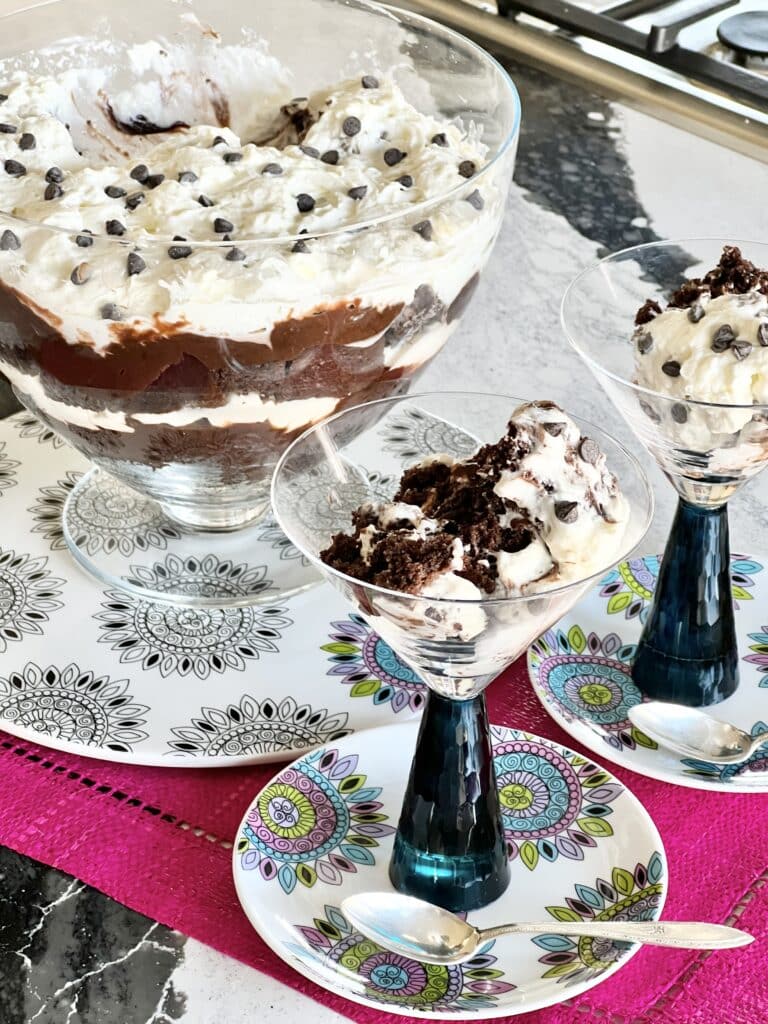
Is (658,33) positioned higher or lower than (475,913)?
higher

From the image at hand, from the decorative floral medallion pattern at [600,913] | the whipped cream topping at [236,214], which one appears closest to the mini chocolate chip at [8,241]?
the whipped cream topping at [236,214]

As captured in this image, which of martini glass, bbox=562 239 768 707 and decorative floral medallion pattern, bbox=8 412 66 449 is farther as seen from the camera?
decorative floral medallion pattern, bbox=8 412 66 449

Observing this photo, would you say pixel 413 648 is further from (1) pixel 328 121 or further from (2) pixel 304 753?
(1) pixel 328 121

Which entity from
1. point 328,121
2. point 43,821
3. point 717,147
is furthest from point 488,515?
point 717,147

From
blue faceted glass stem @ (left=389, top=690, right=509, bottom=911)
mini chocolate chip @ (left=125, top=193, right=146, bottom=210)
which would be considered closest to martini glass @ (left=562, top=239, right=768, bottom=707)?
blue faceted glass stem @ (left=389, top=690, right=509, bottom=911)

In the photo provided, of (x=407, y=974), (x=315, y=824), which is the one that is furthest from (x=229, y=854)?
(x=407, y=974)

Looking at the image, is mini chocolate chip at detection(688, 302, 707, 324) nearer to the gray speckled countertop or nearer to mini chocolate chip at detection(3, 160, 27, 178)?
the gray speckled countertop

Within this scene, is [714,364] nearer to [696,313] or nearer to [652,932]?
[696,313]

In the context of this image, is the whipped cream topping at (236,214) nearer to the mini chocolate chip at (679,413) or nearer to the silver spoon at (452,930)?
the mini chocolate chip at (679,413)
